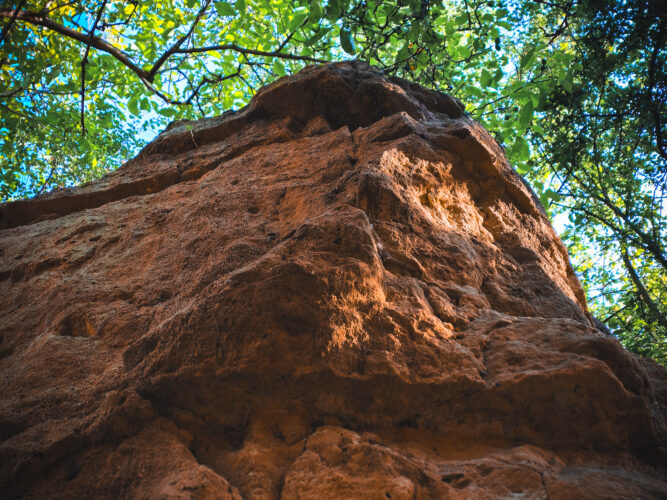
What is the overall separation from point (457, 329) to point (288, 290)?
0.92 m

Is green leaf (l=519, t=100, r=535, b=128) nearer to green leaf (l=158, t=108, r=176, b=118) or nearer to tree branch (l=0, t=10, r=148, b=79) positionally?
green leaf (l=158, t=108, r=176, b=118)

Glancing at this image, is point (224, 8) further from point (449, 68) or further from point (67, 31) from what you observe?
point (449, 68)

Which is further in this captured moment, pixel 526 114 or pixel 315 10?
pixel 526 114

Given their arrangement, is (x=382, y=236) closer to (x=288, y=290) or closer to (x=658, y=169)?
(x=288, y=290)

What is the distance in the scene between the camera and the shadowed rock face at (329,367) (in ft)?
5.46

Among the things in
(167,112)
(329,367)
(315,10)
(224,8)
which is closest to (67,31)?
(167,112)

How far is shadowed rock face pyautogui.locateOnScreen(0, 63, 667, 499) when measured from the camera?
1.66m

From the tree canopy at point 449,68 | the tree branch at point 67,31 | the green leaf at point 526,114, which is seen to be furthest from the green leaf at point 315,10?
the green leaf at point 526,114

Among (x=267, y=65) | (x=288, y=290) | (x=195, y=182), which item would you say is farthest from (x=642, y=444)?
(x=267, y=65)

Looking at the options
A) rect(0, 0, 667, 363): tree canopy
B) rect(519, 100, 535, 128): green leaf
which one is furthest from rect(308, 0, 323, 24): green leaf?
rect(519, 100, 535, 128): green leaf

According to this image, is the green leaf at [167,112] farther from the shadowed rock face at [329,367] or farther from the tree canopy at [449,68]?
the shadowed rock face at [329,367]

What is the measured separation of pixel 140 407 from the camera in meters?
1.87

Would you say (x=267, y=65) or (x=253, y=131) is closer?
(x=253, y=131)

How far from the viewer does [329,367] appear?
5.99ft
